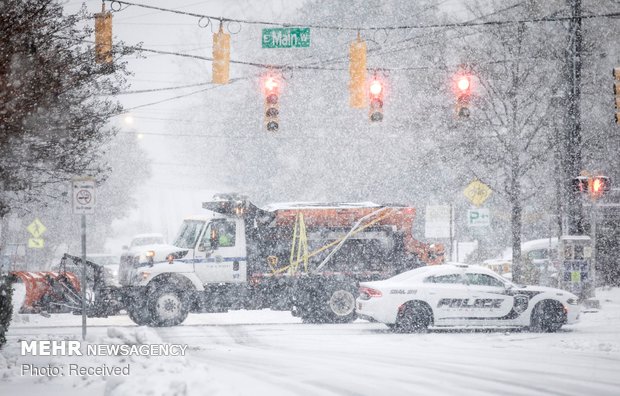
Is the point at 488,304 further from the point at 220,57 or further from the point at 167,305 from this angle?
the point at 220,57

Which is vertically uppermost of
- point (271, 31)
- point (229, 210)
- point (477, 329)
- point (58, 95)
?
point (271, 31)

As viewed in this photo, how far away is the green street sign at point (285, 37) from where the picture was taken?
19.8 m

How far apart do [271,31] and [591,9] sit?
792 inches

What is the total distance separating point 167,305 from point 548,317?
28.7ft

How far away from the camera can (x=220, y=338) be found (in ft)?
56.3

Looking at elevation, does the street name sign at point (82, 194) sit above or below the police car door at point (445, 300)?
above

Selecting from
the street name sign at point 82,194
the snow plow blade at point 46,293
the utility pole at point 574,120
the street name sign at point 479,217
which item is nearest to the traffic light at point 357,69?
the street name sign at point 82,194

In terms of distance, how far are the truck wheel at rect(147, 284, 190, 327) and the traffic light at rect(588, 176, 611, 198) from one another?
37.6 feet

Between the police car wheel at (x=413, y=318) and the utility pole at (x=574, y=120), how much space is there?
322 inches

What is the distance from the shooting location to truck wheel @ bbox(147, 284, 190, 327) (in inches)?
761

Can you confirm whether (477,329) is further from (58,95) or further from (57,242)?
(57,242)

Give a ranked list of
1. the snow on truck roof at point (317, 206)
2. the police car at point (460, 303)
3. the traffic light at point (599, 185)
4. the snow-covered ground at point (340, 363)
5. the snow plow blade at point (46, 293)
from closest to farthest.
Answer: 1. the snow-covered ground at point (340, 363)
2. the police car at point (460, 303)
3. the snow plow blade at point (46, 293)
4. the snow on truck roof at point (317, 206)
5. the traffic light at point (599, 185)

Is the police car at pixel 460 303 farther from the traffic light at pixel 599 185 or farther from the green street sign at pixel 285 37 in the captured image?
the green street sign at pixel 285 37

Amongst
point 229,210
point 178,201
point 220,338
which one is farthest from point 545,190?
point 178,201
